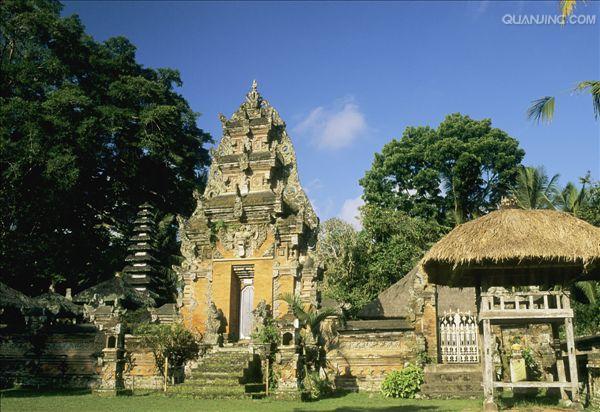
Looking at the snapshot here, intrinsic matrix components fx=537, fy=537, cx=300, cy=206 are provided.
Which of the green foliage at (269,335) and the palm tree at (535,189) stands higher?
the palm tree at (535,189)

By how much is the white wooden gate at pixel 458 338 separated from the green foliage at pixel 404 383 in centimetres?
218

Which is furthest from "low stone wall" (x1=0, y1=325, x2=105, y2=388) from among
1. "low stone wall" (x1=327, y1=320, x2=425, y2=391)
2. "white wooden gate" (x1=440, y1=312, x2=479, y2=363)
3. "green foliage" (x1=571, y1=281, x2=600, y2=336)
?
"green foliage" (x1=571, y1=281, x2=600, y2=336)

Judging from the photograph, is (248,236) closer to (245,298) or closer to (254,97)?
(245,298)

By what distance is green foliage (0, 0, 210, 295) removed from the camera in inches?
989

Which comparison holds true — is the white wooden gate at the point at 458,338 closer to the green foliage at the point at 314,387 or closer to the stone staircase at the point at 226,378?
the green foliage at the point at 314,387

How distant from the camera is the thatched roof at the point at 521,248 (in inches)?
→ 395

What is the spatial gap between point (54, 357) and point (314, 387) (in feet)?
28.6

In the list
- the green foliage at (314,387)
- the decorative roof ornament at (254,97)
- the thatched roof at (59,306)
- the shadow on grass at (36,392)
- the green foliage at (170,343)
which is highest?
the decorative roof ornament at (254,97)

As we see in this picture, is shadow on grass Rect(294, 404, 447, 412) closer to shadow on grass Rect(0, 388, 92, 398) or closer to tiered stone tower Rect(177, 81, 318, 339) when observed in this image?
tiered stone tower Rect(177, 81, 318, 339)

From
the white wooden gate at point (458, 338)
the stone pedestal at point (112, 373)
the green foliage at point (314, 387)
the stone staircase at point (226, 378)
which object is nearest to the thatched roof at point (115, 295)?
the stone pedestal at point (112, 373)

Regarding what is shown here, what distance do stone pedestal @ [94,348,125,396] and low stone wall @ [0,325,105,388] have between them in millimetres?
1890

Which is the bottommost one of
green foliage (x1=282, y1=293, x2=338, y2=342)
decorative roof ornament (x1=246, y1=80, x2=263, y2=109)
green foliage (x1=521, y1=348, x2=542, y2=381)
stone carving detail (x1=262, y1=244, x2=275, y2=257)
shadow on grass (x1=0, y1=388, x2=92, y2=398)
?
shadow on grass (x1=0, y1=388, x2=92, y2=398)

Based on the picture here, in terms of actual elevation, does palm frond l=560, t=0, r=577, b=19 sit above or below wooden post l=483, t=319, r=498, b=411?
above

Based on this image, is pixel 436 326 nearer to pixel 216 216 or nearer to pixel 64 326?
pixel 216 216
